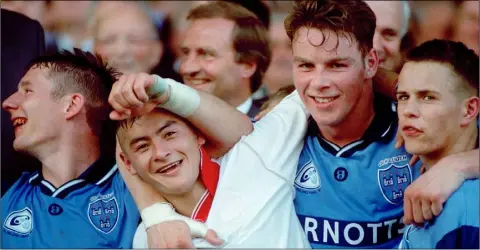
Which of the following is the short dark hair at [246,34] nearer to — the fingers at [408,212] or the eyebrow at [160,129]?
the eyebrow at [160,129]

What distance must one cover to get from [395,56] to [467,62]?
32 centimetres

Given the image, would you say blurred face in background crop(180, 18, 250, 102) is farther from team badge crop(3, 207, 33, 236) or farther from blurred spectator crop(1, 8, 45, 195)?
team badge crop(3, 207, 33, 236)

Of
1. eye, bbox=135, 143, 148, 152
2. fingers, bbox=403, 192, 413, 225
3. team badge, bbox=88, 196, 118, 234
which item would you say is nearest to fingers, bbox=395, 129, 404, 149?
fingers, bbox=403, 192, 413, 225

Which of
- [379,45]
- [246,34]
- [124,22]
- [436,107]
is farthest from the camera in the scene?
[124,22]

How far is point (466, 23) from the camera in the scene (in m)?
2.06

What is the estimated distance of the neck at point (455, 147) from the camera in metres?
1.66

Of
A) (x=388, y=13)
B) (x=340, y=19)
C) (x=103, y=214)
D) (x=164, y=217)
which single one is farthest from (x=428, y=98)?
(x=103, y=214)

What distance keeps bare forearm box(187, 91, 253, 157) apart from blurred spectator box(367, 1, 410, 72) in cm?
40

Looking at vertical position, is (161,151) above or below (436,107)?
below

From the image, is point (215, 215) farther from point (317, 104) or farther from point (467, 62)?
point (467, 62)

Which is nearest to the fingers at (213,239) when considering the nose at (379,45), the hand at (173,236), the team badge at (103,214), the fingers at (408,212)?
the hand at (173,236)

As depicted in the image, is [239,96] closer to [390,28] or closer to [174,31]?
[174,31]

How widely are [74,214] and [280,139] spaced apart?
498mm

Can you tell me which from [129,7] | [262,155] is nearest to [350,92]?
[262,155]
